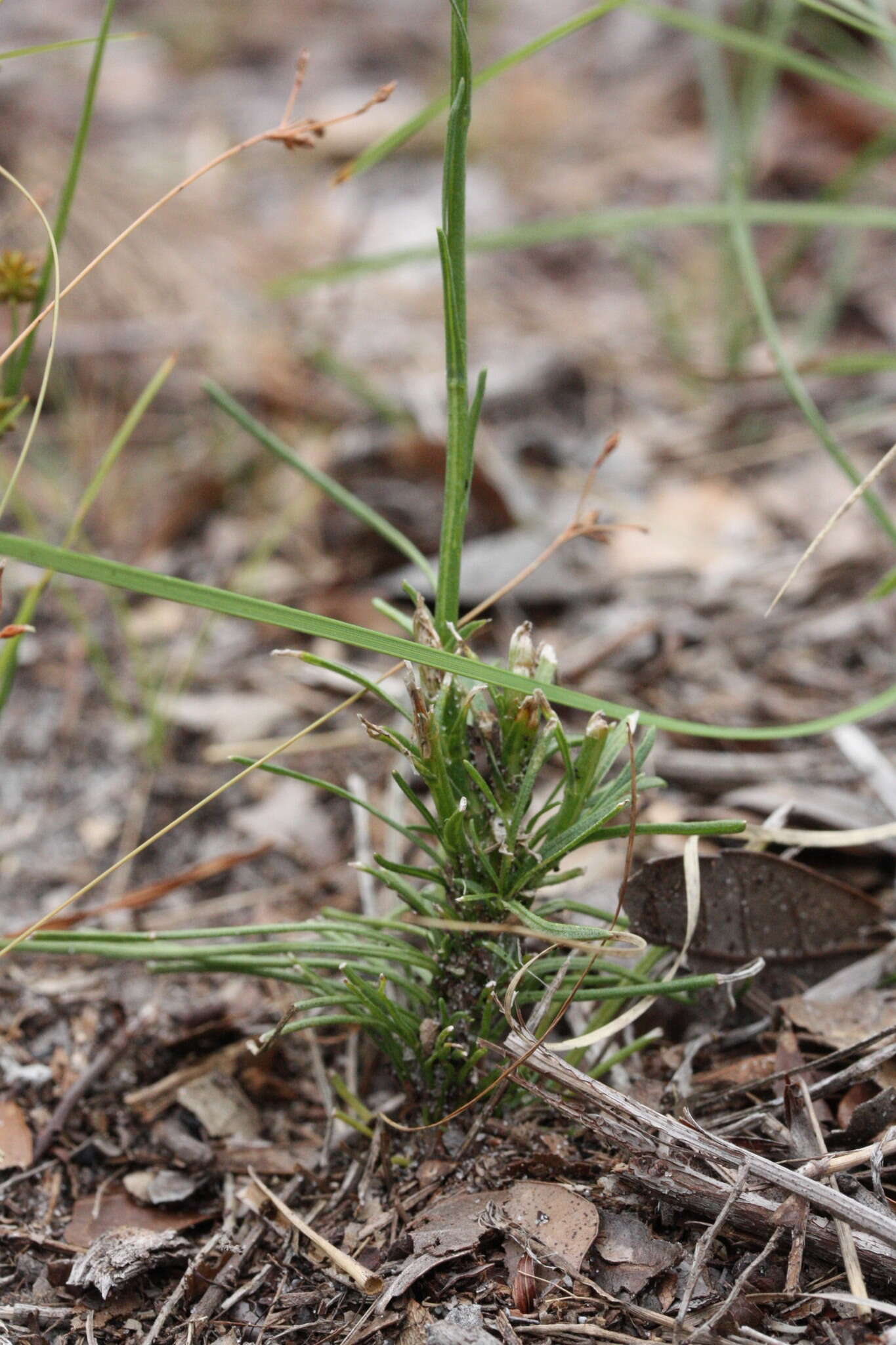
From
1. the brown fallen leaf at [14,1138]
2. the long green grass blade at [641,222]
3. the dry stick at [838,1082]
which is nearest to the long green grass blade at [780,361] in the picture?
the long green grass blade at [641,222]

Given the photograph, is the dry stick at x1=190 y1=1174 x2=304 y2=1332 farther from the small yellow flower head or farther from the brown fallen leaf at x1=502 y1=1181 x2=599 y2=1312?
the small yellow flower head

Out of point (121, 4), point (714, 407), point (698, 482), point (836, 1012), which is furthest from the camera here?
point (121, 4)

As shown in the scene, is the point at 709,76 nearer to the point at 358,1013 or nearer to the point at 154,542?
the point at 154,542

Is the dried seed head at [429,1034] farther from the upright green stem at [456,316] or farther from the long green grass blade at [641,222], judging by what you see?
the long green grass blade at [641,222]

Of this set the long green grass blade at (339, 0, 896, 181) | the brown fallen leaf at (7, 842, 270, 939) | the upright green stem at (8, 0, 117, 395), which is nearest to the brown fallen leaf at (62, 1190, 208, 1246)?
the brown fallen leaf at (7, 842, 270, 939)

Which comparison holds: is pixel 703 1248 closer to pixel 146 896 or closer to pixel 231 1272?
pixel 231 1272

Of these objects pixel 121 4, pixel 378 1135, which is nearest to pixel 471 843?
pixel 378 1135

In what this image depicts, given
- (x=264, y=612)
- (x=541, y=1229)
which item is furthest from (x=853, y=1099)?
(x=264, y=612)
